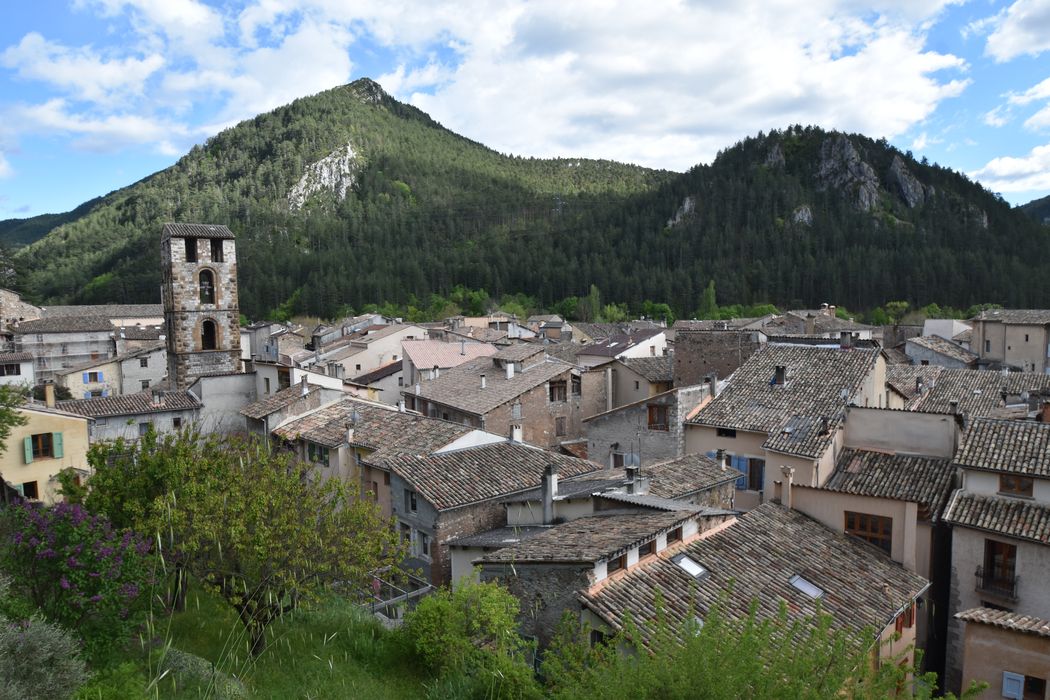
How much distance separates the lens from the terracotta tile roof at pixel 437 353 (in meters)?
46.4

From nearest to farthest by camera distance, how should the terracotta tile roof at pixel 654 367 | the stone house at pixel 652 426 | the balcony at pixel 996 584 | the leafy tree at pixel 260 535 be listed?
the leafy tree at pixel 260 535 → the balcony at pixel 996 584 → the stone house at pixel 652 426 → the terracotta tile roof at pixel 654 367

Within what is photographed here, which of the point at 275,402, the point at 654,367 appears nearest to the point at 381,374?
the point at 275,402

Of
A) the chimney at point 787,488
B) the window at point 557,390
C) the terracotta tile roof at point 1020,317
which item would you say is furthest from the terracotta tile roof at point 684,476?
the terracotta tile roof at point 1020,317

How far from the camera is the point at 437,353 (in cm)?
4772

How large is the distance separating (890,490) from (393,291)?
123008mm

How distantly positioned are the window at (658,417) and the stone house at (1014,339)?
44793 mm

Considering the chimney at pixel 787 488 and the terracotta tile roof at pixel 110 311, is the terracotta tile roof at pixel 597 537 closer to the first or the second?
the chimney at pixel 787 488

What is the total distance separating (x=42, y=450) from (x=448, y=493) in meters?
17.8

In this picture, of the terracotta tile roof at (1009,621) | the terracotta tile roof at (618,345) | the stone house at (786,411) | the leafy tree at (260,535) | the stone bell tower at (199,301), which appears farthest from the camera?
the terracotta tile roof at (618,345)

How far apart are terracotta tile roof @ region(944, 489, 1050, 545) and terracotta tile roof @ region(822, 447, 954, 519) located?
76 cm

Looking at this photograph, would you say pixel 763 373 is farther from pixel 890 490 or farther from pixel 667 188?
pixel 667 188

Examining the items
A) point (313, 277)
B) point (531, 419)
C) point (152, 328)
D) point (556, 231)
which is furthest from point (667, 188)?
point (531, 419)

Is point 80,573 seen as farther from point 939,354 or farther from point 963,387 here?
point 939,354

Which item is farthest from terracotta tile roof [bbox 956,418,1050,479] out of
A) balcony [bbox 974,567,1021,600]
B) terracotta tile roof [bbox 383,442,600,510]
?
terracotta tile roof [bbox 383,442,600,510]
